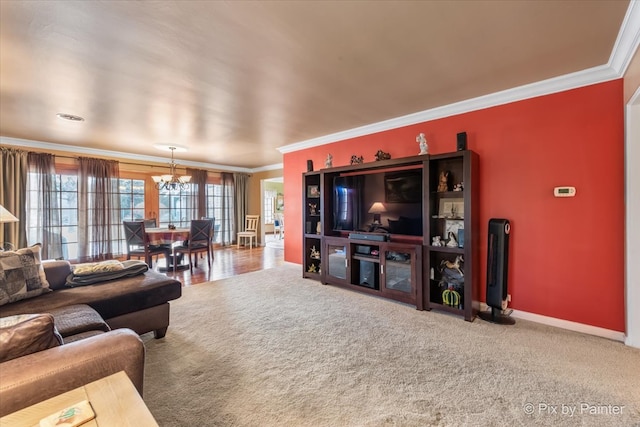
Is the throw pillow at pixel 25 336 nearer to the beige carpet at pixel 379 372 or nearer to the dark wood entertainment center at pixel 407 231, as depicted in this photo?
the beige carpet at pixel 379 372

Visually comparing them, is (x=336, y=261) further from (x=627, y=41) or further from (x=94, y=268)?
(x=627, y=41)

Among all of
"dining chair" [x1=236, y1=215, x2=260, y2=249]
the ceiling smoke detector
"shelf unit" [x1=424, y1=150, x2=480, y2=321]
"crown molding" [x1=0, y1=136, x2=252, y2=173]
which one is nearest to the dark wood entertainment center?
"shelf unit" [x1=424, y1=150, x2=480, y2=321]

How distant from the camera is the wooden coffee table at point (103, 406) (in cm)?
89

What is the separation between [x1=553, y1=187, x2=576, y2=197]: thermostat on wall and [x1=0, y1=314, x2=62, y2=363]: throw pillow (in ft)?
12.6

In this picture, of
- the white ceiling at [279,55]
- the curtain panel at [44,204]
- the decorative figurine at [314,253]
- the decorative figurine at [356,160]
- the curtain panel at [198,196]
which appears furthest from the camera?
the curtain panel at [198,196]

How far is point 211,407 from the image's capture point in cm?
163

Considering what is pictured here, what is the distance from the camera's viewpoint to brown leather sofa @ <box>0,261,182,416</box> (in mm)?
1013

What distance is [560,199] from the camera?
2.69 m

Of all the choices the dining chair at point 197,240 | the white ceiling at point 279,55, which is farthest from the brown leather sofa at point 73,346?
the dining chair at point 197,240

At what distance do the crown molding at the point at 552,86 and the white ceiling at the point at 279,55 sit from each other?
68 millimetres

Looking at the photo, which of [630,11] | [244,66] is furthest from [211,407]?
[630,11]

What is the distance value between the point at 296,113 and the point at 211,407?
10.1 feet

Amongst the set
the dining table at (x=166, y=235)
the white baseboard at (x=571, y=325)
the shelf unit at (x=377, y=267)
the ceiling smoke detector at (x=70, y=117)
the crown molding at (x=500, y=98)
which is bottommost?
the white baseboard at (x=571, y=325)

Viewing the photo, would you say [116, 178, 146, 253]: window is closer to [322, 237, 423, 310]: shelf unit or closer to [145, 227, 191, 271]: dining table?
[145, 227, 191, 271]: dining table
